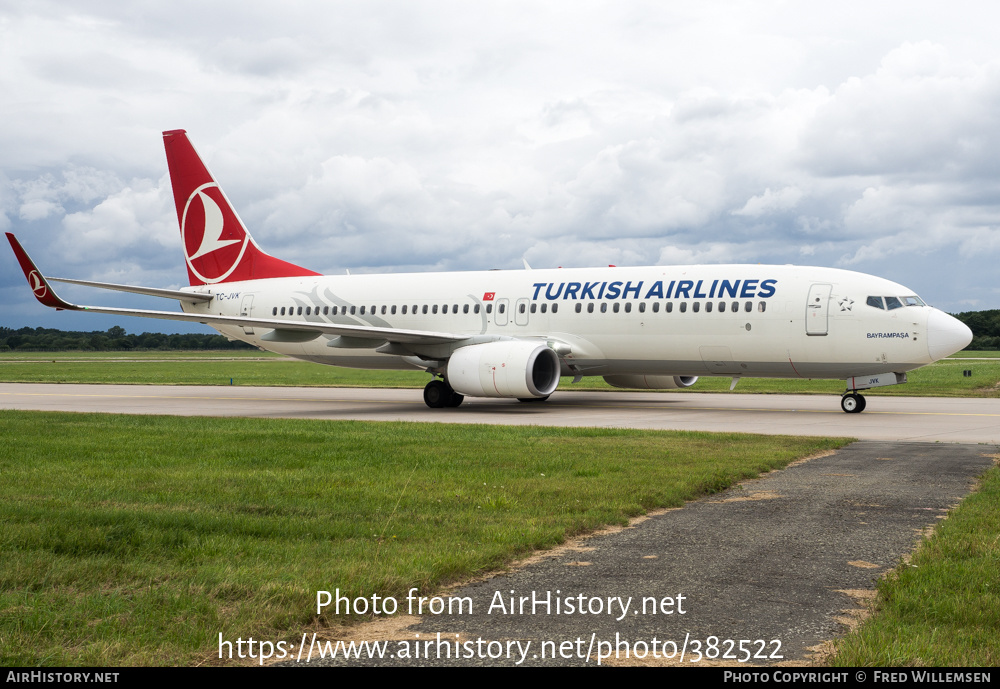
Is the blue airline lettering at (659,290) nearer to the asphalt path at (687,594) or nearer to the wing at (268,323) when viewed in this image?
the wing at (268,323)

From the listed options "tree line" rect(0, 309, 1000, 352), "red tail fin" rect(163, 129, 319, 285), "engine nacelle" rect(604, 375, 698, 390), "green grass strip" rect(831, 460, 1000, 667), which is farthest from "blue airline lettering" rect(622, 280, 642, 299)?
"tree line" rect(0, 309, 1000, 352)

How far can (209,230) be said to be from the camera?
2903cm

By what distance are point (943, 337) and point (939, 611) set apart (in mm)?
15525

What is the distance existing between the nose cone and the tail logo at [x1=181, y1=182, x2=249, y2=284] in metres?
20.4

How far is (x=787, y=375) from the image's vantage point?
20547 millimetres

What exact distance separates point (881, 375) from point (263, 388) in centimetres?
2232

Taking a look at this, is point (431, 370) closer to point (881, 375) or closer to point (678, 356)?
point (678, 356)

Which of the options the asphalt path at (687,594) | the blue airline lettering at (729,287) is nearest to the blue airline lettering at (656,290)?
the blue airline lettering at (729,287)

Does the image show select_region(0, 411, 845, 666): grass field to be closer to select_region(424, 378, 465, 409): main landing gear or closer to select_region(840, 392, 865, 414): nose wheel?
select_region(840, 392, 865, 414): nose wheel

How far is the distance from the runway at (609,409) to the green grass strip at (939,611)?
8831 mm

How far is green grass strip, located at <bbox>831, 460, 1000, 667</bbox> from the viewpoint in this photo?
4.16m

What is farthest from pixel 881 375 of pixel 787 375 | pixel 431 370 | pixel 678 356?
pixel 431 370

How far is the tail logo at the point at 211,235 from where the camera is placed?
2884cm

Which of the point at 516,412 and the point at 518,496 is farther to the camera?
the point at 516,412
